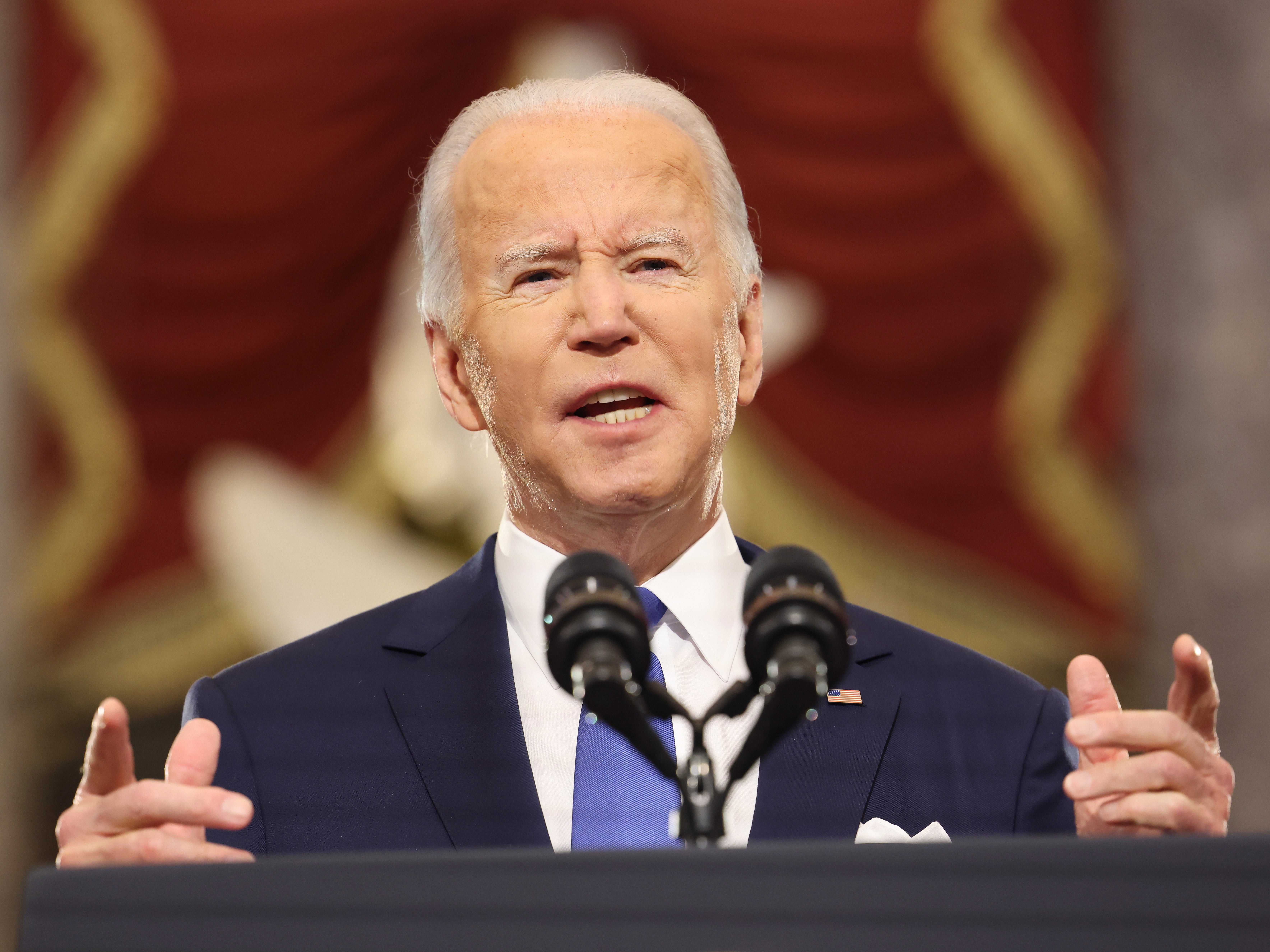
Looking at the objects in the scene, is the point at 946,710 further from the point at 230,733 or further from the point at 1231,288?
the point at 1231,288

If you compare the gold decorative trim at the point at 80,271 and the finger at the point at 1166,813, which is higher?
the gold decorative trim at the point at 80,271

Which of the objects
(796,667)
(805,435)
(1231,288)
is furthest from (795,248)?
(796,667)

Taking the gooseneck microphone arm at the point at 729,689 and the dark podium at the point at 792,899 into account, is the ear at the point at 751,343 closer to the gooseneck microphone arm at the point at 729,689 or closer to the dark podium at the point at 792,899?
the gooseneck microphone arm at the point at 729,689

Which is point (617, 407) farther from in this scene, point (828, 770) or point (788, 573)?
point (788, 573)

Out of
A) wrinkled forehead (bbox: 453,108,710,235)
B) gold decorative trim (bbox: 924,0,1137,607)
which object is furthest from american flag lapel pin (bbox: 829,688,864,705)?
gold decorative trim (bbox: 924,0,1137,607)

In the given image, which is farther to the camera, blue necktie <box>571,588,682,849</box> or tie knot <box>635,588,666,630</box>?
tie knot <box>635,588,666,630</box>

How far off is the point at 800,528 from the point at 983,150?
114cm

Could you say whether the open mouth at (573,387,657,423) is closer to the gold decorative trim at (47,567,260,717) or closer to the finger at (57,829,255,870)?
the finger at (57,829,255,870)

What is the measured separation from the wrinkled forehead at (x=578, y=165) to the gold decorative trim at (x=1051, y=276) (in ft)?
6.69

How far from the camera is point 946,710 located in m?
1.65

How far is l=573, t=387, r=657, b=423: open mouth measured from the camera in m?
1.60

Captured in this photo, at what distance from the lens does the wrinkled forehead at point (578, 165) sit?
5.51 ft

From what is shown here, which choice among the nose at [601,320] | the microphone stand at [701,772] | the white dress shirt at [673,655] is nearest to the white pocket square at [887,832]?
the white dress shirt at [673,655]

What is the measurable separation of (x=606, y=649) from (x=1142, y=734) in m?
0.49
